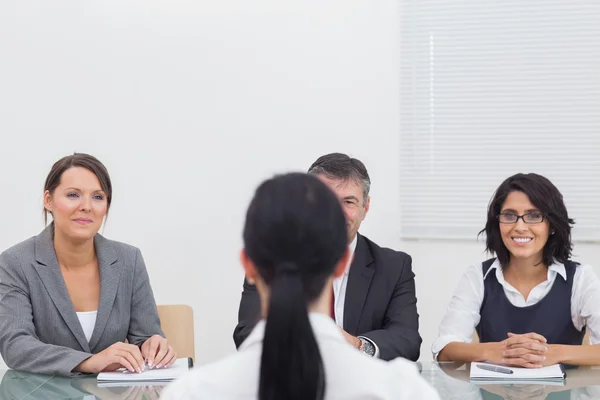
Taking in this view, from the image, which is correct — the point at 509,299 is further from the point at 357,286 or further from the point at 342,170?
the point at 342,170

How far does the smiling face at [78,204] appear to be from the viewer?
3.02 metres

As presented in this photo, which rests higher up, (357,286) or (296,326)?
(296,326)

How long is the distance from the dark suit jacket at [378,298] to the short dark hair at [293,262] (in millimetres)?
1760

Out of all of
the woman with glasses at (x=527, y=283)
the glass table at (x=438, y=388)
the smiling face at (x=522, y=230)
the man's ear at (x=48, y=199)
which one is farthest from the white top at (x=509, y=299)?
the man's ear at (x=48, y=199)

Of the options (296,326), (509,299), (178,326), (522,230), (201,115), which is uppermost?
(201,115)

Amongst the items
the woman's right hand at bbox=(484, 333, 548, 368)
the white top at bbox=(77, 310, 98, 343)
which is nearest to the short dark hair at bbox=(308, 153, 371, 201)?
the woman's right hand at bbox=(484, 333, 548, 368)

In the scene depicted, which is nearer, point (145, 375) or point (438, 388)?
point (438, 388)

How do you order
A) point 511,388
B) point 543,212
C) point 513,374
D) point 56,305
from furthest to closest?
1. point 543,212
2. point 56,305
3. point 513,374
4. point 511,388

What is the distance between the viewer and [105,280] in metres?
3.09

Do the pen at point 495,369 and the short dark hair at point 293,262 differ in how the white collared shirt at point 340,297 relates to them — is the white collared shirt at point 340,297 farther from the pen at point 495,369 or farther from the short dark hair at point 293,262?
the short dark hair at point 293,262

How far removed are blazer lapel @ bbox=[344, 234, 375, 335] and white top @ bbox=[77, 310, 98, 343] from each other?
99 centimetres

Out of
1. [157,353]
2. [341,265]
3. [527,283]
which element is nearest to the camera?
[341,265]

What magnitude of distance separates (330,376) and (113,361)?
1523mm

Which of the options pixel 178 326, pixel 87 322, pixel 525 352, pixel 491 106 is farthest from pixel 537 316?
pixel 87 322
